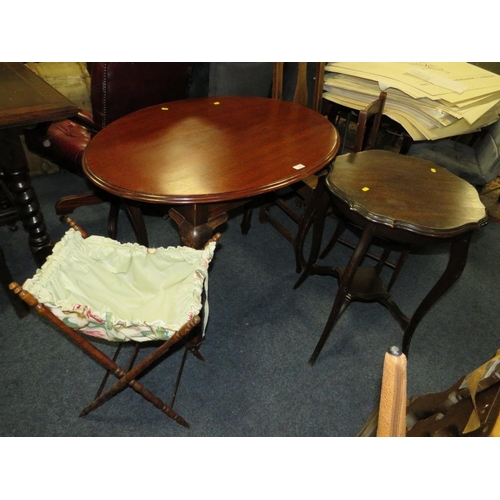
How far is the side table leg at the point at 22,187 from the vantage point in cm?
155

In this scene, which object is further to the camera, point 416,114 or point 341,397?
point 416,114

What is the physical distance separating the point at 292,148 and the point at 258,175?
0.91 feet

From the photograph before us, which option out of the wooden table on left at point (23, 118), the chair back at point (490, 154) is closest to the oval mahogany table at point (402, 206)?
the chair back at point (490, 154)

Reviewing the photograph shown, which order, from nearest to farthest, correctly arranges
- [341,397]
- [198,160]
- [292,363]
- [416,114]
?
1. [198,160]
2. [341,397]
3. [292,363]
4. [416,114]

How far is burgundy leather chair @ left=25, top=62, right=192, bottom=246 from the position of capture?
5.76 feet

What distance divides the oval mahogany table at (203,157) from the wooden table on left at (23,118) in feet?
0.75

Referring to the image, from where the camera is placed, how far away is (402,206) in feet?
4.29

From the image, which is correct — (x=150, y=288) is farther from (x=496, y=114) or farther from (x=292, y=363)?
(x=496, y=114)

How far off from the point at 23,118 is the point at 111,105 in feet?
1.86

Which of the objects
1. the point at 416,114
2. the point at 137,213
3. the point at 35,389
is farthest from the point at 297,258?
the point at 35,389

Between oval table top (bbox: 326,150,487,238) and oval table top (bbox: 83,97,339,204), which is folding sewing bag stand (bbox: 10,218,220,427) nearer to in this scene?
oval table top (bbox: 83,97,339,204)

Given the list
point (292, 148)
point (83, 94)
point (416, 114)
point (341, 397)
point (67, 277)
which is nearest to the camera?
point (67, 277)

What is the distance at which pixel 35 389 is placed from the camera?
150cm

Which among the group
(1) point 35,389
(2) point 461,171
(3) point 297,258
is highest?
(2) point 461,171
